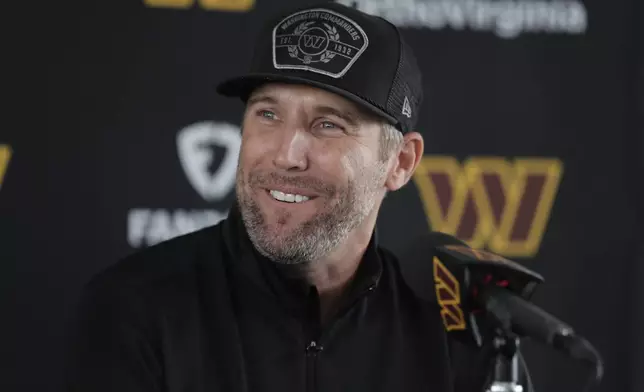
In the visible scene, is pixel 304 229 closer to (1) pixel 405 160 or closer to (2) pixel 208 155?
(1) pixel 405 160

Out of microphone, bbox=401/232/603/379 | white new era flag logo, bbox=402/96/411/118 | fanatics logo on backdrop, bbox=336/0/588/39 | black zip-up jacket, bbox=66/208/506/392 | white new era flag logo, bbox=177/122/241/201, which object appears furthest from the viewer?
fanatics logo on backdrop, bbox=336/0/588/39

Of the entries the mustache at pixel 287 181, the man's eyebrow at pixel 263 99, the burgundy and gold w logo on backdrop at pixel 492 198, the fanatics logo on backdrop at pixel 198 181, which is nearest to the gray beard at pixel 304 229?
the mustache at pixel 287 181

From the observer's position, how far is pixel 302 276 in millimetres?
1354

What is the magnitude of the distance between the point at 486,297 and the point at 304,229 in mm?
393

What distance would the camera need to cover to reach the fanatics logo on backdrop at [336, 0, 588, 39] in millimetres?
1996

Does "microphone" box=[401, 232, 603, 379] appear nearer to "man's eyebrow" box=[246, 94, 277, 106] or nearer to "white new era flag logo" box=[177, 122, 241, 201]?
"man's eyebrow" box=[246, 94, 277, 106]

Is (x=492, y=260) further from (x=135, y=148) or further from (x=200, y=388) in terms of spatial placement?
(x=135, y=148)

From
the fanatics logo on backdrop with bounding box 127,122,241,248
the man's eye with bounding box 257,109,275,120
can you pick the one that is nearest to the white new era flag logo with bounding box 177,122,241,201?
the fanatics logo on backdrop with bounding box 127,122,241,248

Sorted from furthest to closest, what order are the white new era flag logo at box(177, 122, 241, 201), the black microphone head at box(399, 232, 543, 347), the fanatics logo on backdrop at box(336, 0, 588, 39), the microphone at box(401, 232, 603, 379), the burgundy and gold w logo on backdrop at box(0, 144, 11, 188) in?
1. the fanatics logo on backdrop at box(336, 0, 588, 39)
2. the white new era flag logo at box(177, 122, 241, 201)
3. the burgundy and gold w logo on backdrop at box(0, 144, 11, 188)
4. the black microphone head at box(399, 232, 543, 347)
5. the microphone at box(401, 232, 603, 379)

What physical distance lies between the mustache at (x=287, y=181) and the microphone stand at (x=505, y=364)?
0.44 metres

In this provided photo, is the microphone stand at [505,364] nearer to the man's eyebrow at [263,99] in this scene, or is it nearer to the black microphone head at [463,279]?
the black microphone head at [463,279]

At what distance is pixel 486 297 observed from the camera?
3.13ft

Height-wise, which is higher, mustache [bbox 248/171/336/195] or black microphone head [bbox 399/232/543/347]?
mustache [bbox 248/171/336/195]

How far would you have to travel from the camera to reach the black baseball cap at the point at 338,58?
4.17 ft
